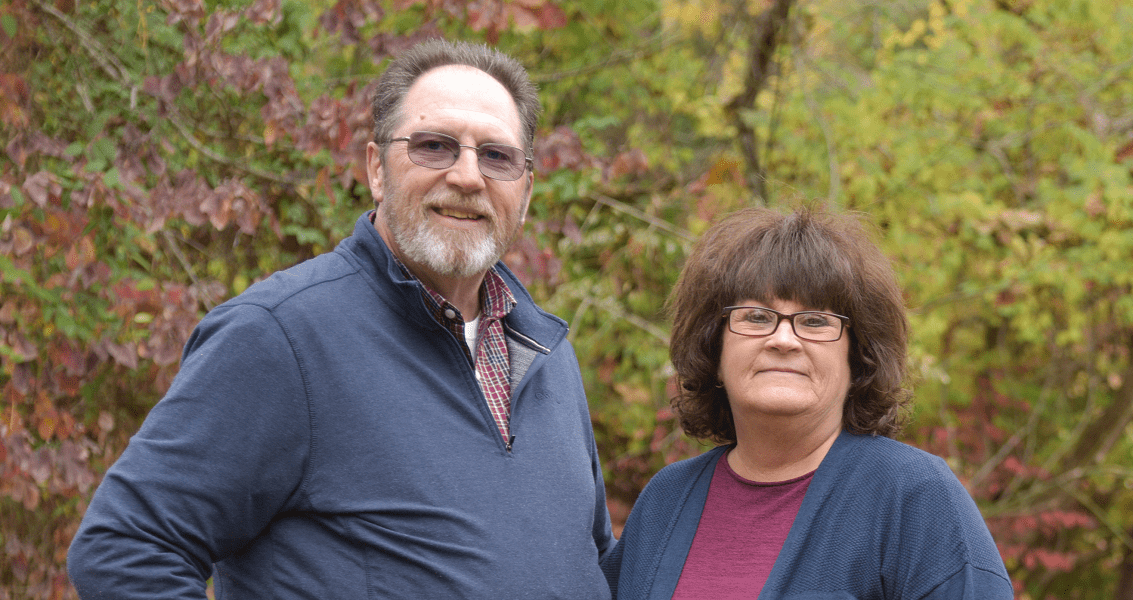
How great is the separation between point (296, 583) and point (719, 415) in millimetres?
1058

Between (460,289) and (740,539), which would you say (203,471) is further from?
(740,539)

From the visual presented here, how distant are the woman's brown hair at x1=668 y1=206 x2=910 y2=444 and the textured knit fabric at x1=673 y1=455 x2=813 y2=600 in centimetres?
23

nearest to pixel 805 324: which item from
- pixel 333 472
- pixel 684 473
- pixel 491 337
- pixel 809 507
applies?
pixel 809 507

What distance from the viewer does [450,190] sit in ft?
7.03

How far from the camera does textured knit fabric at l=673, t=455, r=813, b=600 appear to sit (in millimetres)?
1925

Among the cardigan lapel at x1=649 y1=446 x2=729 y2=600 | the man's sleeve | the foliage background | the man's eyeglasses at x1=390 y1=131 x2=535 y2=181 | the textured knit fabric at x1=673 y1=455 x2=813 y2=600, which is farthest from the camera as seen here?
the foliage background

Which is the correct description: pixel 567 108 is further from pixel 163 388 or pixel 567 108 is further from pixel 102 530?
pixel 102 530

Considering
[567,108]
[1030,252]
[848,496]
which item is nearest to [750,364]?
[848,496]

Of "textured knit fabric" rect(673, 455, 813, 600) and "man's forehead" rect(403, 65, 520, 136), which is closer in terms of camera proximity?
"textured knit fabric" rect(673, 455, 813, 600)

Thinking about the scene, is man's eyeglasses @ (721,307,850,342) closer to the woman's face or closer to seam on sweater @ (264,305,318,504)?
the woman's face

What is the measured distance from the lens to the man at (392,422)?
1.70 metres

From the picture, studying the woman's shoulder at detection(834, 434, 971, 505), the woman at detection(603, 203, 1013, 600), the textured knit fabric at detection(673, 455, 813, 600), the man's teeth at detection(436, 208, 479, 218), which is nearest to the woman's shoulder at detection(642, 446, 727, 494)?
the woman at detection(603, 203, 1013, 600)

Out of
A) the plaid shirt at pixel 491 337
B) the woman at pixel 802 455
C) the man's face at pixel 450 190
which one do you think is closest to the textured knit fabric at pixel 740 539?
the woman at pixel 802 455

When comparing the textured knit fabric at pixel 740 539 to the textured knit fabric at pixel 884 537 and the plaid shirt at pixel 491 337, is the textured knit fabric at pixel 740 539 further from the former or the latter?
the plaid shirt at pixel 491 337
